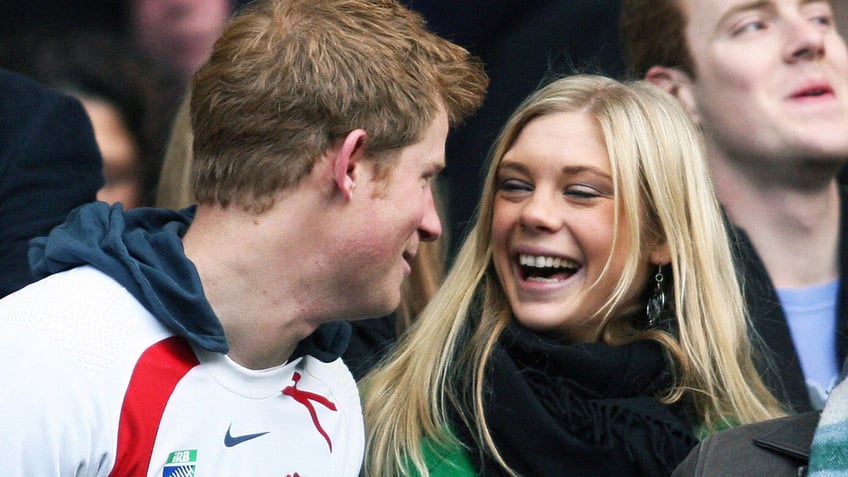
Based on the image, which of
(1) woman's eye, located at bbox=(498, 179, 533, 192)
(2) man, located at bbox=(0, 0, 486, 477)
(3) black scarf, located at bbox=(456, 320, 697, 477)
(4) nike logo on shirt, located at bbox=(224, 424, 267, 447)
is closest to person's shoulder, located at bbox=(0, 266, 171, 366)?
(2) man, located at bbox=(0, 0, 486, 477)

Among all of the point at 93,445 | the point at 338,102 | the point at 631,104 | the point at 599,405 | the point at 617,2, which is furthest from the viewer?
the point at 617,2

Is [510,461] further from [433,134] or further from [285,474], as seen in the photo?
[433,134]

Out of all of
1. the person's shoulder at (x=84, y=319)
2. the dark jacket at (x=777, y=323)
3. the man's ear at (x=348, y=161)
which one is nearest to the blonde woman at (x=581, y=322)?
the dark jacket at (x=777, y=323)

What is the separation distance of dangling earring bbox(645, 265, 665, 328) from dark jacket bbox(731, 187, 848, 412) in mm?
294

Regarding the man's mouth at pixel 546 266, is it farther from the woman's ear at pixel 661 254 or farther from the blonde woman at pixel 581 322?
the woman's ear at pixel 661 254

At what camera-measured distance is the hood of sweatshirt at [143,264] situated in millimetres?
1982

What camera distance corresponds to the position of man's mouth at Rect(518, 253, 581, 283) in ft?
8.79

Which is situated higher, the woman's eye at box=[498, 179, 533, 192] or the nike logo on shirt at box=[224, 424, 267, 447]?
the woman's eye at box=[498, 179, 533, 192]

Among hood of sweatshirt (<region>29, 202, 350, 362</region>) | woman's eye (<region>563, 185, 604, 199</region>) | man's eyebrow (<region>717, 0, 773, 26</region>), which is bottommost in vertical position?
hood of sweatshirt (<region>29, 202, 350, 362</region>)

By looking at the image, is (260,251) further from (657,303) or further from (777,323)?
(777,323)

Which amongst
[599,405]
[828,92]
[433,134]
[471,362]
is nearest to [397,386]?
[471,362]

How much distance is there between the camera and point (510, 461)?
101 inches

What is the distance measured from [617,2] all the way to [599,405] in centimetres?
150

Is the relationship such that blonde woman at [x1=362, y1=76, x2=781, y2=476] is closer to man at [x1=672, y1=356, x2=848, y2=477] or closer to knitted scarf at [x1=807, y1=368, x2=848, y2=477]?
man at [x1=672, y1=356, x2=848, y2=477]
